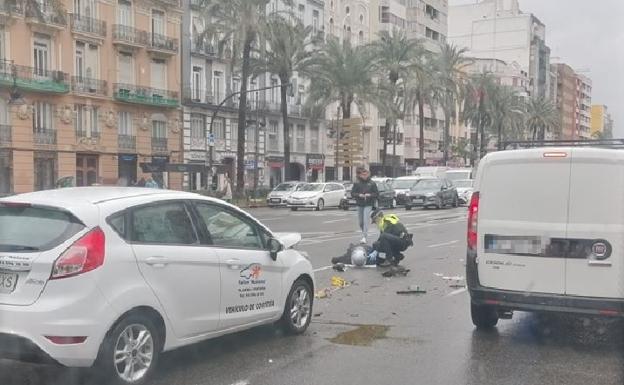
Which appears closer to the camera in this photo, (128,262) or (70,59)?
(128,262)

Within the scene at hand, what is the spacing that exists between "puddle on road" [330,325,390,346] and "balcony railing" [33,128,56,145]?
118 feet

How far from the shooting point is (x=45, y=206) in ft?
16.8

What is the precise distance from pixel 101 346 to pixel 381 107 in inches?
1801

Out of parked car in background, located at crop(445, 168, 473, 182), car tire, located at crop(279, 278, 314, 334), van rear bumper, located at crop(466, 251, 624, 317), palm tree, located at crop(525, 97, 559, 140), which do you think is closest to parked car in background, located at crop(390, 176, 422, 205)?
parked car in background, located at crop(445, 168, 473, 182)

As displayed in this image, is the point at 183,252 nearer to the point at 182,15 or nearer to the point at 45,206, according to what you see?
the point at 45,206

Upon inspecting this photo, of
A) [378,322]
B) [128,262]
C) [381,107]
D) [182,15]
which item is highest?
[182,15]

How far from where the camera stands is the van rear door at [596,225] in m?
6.27

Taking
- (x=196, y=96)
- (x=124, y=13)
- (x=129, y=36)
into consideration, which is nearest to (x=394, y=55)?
(x=196, y=96)

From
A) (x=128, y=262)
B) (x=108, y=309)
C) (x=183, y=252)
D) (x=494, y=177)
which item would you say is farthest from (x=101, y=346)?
(x=494, y=177)

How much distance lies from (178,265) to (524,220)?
3287 millimetres

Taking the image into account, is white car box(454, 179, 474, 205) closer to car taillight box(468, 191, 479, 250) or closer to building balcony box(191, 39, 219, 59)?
building balcony box(191, 39, 219, 59)

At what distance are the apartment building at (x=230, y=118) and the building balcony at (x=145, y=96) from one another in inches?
69.5

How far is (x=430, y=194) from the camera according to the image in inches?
1374

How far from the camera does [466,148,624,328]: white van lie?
630 centimetres
